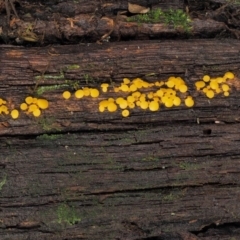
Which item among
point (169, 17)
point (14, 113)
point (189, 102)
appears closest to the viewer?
point (14, 113)

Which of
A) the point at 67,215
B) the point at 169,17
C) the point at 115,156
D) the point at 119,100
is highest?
the point at 169,17

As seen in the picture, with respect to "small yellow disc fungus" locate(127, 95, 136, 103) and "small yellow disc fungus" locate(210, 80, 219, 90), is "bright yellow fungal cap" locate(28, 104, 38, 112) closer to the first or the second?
"small yellow disc fungus" locate(127, 95, 136, 103)

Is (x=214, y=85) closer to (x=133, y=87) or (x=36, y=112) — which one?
(x=133, y=87)

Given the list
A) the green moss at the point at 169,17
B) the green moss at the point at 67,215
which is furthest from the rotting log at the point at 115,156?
the green moss at the point at 169,17

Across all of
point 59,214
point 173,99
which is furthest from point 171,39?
point 59,214

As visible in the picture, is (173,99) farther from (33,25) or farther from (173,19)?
(33,25)

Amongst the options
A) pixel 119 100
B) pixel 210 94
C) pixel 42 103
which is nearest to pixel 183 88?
pixel 210 94

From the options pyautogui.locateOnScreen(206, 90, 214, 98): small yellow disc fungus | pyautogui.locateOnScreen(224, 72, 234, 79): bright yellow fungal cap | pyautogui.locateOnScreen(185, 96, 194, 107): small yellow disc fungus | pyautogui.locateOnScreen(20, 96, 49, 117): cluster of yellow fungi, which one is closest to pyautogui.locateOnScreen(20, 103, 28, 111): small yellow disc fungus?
pyautogui.locateOnScreen(20, 96, 49, 117): cluster of yellow fungi

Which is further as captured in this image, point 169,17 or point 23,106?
point 169,17
